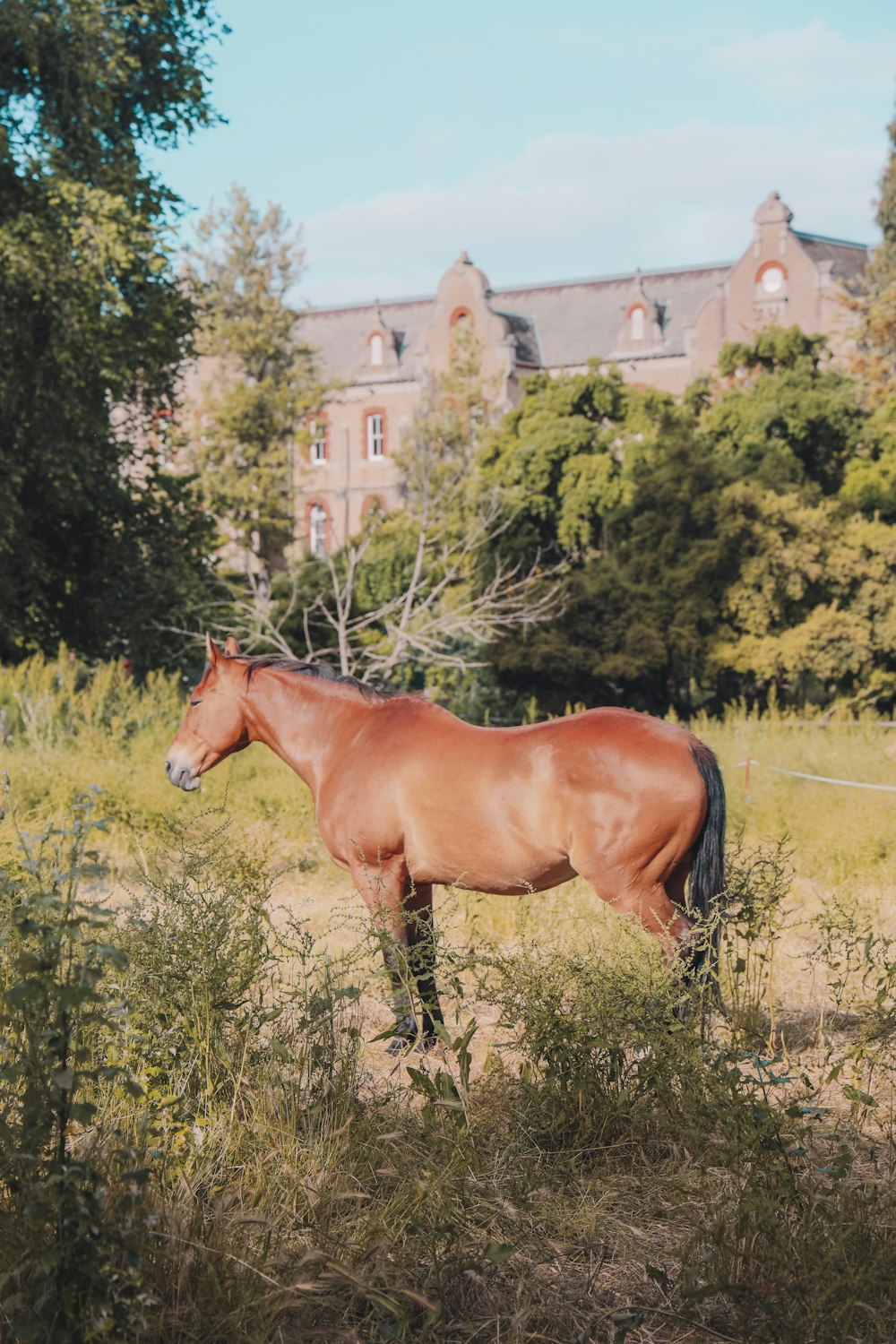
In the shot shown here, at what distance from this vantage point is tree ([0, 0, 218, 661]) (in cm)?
1667

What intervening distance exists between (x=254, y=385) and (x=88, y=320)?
780 inches

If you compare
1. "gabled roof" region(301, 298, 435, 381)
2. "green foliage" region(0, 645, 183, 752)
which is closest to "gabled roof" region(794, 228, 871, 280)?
"gabled roof" region(301, 298, 435, 381)

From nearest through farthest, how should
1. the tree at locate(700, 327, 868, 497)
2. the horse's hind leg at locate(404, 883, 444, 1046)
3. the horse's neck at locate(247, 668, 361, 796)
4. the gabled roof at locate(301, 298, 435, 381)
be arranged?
the horse's hind leg at locate(404, 883, 444, 1046), the horse's neck at locate(247, 668, 361, 796), the tree at locate(700, 327, 868, 497), the gabled roof at locate(301, 298, 435, 381)

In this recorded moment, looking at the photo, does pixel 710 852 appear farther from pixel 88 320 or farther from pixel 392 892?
pixel 88 320

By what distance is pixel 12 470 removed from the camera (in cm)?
1703

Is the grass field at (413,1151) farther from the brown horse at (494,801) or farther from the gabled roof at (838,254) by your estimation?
the gabled roof at (838,254)

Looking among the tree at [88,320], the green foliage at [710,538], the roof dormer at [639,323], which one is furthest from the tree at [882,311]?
the tree at [88,320]

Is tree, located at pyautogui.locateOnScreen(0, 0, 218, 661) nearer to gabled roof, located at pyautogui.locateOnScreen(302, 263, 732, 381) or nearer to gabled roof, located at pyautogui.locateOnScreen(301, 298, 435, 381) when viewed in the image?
gabled roof, located at pyautogui.locateOnScreen(302, 263, 732, 381)

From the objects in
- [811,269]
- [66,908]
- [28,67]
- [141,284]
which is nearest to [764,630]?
[141,284]

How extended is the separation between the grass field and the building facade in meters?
43.4

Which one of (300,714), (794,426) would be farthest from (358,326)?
(300,714)

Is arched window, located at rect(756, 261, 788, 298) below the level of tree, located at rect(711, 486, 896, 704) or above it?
above

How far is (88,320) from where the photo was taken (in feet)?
55.9

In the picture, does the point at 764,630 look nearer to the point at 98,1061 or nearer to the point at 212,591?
the point at 212,591
